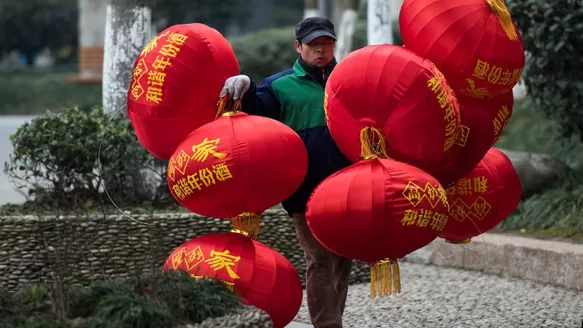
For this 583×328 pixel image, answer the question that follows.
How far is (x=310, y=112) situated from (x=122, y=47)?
3.76 metres

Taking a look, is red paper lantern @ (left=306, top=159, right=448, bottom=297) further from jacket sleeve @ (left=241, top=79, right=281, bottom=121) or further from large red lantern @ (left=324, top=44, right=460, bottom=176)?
jacket sleeve @ (left=241, top=79, right=281, bottom=121)

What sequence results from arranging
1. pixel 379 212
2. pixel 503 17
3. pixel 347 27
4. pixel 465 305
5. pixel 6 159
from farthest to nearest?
1. pixel 347 27
2. pixel 6 159
3. pixel 465 305
4. pixel 503 17
5. pixel 379 212

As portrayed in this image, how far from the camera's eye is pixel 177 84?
5.41 m

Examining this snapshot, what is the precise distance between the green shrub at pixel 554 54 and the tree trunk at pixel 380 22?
6.33 ft

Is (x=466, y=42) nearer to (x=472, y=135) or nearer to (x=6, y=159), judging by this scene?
(x=472, y=135)

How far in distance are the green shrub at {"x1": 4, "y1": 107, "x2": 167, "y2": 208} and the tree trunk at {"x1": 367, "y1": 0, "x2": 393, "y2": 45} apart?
3565 mm

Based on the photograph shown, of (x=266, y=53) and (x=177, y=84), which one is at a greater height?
(x=177, y=84)

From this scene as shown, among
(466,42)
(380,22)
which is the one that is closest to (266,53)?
(380,22)

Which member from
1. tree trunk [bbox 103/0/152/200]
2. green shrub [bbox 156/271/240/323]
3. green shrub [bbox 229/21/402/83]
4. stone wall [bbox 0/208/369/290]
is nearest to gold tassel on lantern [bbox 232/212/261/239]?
green shrub [bbox 156/271/240/323]

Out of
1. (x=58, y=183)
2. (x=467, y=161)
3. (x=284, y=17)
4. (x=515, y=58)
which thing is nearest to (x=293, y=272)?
(x=467, y=161)

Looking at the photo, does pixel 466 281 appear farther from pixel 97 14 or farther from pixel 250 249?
pixel 97 14

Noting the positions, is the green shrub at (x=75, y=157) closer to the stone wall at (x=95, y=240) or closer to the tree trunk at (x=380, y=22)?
the stone wall at (x=95, y=240)

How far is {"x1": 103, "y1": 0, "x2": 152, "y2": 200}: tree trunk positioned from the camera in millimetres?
8938

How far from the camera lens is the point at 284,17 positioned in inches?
1766
